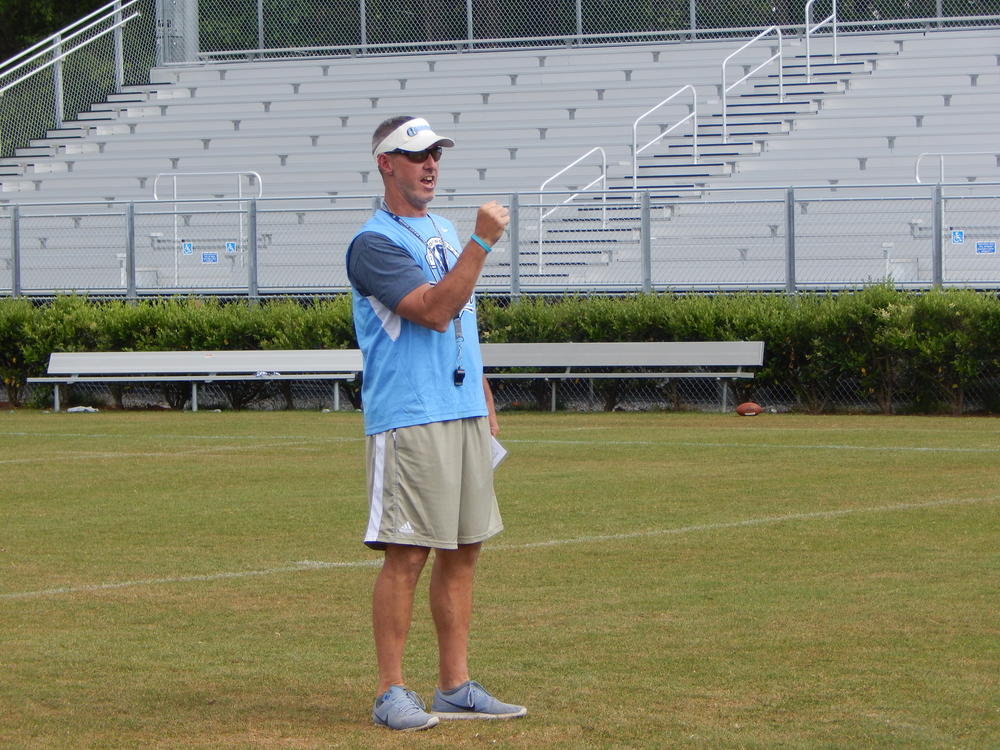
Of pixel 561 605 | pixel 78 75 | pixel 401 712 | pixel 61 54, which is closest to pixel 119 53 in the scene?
pixel 78 75

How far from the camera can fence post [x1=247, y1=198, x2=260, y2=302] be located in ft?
77.7

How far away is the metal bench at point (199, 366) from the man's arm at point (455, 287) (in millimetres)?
15551

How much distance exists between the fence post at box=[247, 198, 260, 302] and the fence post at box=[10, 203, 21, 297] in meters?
3.40

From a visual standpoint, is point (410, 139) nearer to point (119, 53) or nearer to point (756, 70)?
point (756, 70)

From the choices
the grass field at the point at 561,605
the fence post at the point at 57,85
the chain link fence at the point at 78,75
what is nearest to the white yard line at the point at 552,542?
the grass field at the point at 561,605

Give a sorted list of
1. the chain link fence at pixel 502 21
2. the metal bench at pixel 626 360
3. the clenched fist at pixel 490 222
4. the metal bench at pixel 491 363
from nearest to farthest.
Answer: the clenched fist at pixel 490 222, the metal bench at pixel 626 360, the metal bench at pixel 491 363, the chain link fence at pixel 502 21

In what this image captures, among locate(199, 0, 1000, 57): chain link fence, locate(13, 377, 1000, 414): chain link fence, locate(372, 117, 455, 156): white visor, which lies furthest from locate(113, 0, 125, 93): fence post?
locate(372, 117, 455, 156): white visor

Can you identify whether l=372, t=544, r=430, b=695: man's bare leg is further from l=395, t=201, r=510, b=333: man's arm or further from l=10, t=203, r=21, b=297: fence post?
l=10, t=203, r=21, b=297: fence post

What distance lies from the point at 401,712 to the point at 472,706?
265 mm

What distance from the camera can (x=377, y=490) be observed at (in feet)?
17.9

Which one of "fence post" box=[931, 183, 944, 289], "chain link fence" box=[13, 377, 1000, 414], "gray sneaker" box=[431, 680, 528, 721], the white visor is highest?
"fence post" box=[931, 183, 944, 289]

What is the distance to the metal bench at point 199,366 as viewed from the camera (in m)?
21.2

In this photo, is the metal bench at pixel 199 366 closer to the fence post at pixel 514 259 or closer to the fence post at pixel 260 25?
the fence post at pixel 514 259

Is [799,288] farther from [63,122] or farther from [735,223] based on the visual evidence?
[63,122]
